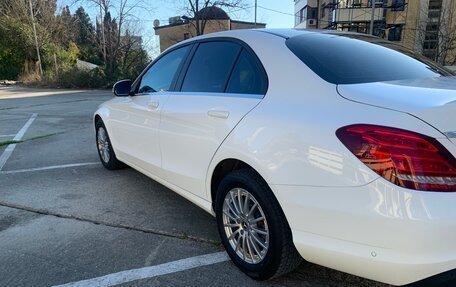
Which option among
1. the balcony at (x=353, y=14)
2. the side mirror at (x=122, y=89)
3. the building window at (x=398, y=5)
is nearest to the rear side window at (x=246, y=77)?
the side mirror at (x=122, y=89)

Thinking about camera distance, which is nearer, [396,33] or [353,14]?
[353,14]

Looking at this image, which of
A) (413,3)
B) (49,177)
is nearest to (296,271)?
(49,177)

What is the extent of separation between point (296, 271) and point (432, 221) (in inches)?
49.1

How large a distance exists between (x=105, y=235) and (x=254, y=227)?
149 cm

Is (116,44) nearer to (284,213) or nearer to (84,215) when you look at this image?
(84,215)

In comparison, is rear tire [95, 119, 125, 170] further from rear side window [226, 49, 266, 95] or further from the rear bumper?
the rear bumper

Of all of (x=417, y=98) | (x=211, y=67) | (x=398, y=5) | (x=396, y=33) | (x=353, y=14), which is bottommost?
(x=417, y=98)

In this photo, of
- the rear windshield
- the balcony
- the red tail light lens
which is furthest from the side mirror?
the balcony

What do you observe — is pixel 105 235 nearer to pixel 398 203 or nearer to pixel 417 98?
pixel 398 203

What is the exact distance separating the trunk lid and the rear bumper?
35cm

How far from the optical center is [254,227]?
2.67 m

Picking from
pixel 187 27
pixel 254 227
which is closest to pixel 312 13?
pixel 187 27

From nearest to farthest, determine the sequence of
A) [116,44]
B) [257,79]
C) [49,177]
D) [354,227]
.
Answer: [354,227] < [257,79] < [49,177] < [116,44]

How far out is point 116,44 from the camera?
30.1 metres
